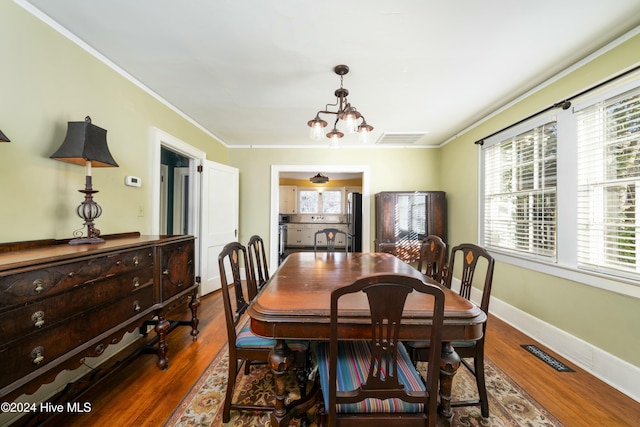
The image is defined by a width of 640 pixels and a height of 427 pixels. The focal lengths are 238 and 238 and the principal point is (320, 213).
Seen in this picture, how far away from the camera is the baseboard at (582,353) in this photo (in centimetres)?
162

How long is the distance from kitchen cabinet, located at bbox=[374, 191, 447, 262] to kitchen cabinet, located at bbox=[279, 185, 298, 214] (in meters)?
4.51

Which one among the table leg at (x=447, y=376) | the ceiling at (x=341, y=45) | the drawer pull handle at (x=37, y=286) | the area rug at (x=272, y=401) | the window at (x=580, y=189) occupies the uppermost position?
the ceiling at (x=341, y=45)

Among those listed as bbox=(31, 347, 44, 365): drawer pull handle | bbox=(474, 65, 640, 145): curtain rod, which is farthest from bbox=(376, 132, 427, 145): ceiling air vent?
bbox=(31, 347, 44, 365): drawer pull handle

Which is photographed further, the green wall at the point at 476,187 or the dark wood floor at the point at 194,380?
the green wall at the point at 476,187

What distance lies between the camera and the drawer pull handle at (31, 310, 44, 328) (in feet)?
3.48

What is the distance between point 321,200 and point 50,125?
6785mm

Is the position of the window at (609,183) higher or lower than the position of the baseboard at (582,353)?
higher

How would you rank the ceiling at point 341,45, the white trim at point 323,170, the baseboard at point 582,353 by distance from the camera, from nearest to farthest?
the ceiling at point 341,45 → the baseboard at point 582,353 → the white trim at point 323,170

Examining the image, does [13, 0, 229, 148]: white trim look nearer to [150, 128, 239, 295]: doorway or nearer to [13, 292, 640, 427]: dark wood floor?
[150, 128, 239, 295]: doorway

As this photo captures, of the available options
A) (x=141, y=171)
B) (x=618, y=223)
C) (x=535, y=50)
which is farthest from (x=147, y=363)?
(x=535, y=50)

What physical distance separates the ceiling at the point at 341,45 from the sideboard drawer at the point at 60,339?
185 cm

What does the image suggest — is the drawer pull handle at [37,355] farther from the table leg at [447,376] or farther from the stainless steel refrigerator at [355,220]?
the stainless steel refrigerator at [355,220]

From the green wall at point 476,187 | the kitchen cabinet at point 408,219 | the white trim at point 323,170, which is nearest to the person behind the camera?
the green wall at point 476,187

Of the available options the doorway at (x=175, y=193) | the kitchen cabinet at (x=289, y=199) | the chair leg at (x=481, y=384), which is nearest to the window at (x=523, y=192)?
the chair leg at (x=481, y=384)
